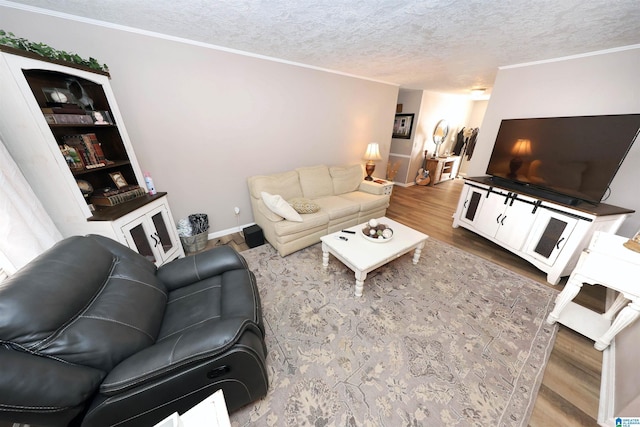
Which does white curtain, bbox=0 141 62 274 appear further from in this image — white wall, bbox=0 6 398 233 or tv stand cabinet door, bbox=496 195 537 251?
tv stand cabinet door, bbox=496 195 537 251

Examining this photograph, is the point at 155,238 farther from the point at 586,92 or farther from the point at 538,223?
the point at 586,92

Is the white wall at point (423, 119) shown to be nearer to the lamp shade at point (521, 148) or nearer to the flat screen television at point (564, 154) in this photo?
the flat screen television at point (564, 154)

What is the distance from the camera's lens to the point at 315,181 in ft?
10.3

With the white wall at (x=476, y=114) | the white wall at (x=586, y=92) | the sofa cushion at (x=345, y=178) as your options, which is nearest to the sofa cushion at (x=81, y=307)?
the sofa cushion at (x=345, y=178)

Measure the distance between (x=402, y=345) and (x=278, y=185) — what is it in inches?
86.2

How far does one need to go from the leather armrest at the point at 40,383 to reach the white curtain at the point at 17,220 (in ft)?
3.50

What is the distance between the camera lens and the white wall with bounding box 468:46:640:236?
6.48 ft

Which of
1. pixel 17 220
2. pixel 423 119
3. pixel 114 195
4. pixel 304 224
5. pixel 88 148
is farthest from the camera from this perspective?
pixel 423 119

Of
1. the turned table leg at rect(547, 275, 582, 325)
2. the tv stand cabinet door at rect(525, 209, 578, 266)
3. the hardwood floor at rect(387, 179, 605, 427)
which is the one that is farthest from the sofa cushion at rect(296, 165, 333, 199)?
the turned table leg at rect(547, 275, 582, 325)

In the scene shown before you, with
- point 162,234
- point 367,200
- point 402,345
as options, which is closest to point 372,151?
point 367,200

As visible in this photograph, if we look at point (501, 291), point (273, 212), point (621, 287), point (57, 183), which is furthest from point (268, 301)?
point (621, 287)

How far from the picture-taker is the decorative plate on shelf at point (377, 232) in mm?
2057

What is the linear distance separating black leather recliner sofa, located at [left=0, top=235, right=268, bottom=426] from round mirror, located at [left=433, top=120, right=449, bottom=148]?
5.82m

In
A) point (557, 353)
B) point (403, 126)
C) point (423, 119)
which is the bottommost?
point (557, 353)
